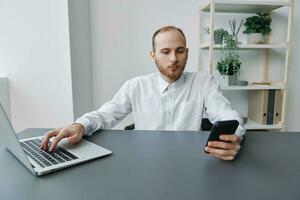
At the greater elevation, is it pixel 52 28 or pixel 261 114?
pixel 52 28

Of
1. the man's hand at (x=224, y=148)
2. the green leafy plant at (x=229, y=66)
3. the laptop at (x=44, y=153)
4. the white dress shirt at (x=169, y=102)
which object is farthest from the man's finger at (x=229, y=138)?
the green leafy plant at (x=229, y=66)

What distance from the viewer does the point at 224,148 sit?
737 millimetres

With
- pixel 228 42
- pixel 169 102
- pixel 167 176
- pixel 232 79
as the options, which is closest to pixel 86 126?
pixel 167 176

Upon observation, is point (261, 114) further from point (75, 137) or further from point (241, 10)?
point (75, 137)

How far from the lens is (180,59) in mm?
1385

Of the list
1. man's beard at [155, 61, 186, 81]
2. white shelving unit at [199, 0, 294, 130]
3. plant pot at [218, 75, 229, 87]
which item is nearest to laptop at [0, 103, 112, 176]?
man's beard at [155, 61, 186, 81]

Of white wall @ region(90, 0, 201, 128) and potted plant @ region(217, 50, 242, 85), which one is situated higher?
white wall @ region(90, 0, 201, 128)

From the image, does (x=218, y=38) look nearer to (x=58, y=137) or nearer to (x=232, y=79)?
(x=232, y=79)

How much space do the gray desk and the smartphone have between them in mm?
64

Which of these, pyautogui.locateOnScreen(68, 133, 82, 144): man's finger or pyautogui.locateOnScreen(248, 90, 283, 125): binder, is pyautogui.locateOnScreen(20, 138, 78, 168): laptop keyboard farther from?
pyautogui.locateOnScreen(248, 90, 283, 125): binder

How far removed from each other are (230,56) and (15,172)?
2028mm

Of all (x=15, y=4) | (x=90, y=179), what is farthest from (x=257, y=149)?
(x=15, y=4)

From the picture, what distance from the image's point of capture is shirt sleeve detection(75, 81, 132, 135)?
40.1 inches

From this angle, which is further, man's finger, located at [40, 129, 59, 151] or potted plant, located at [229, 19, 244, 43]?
potted plant, located at [229, 19, 244, 43]
